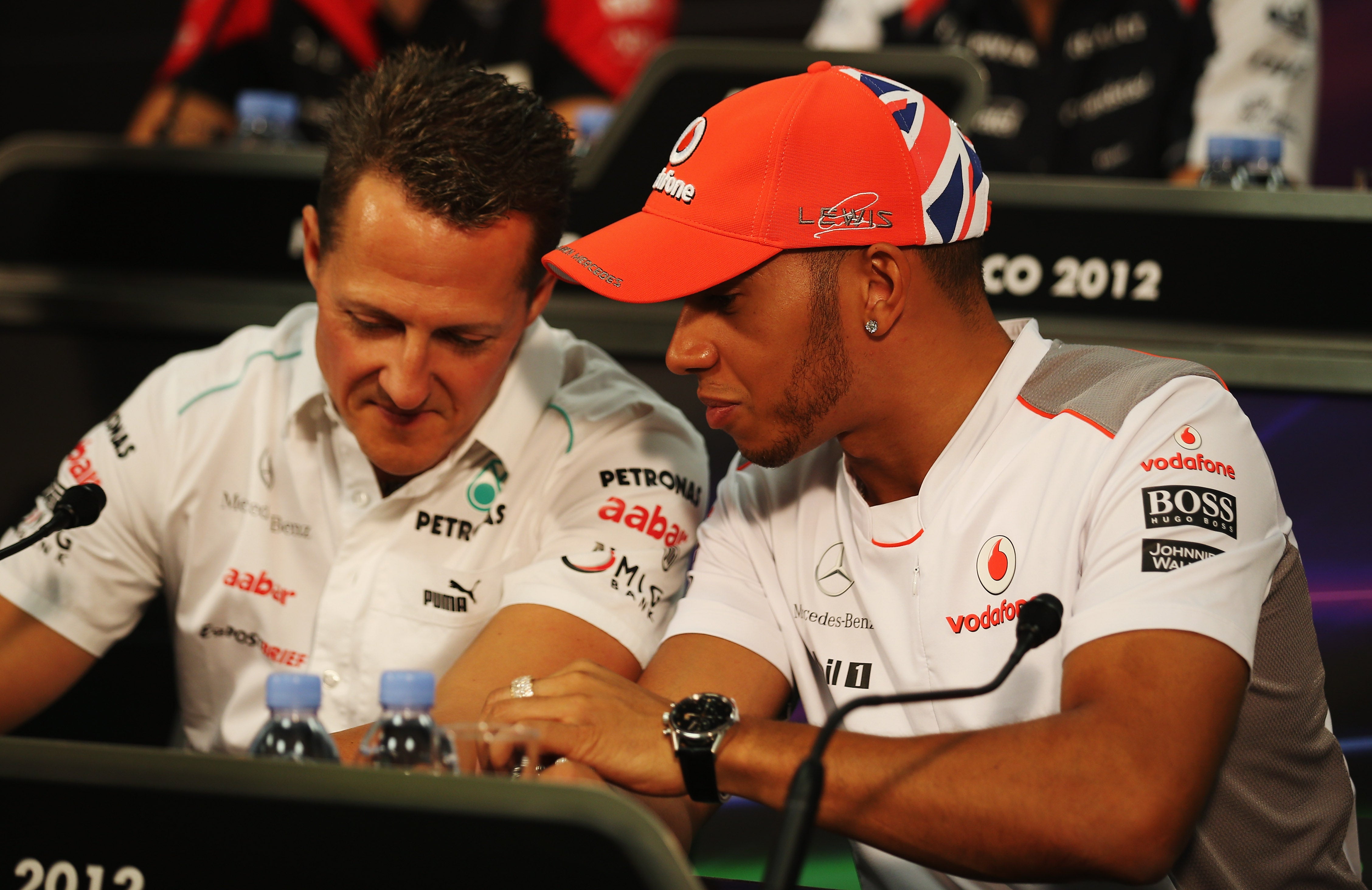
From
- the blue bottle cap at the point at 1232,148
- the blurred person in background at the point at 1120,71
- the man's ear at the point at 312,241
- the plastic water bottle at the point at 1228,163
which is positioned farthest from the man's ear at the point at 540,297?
the blurred person in background at the point at 1120,71

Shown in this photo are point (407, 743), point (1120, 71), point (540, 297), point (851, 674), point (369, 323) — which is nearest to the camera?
point (407, 743)

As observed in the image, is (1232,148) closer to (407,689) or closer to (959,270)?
(959,270)

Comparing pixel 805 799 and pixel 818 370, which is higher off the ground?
pixel 818 370

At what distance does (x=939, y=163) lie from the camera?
1.40 metres

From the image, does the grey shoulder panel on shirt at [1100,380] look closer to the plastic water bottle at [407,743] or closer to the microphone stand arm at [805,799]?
the microphone stand arm at [805,799]

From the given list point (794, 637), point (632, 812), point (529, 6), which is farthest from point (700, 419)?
point (529, 6)

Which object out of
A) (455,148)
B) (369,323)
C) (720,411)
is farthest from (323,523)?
(720,411)

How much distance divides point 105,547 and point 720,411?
93 centimetres

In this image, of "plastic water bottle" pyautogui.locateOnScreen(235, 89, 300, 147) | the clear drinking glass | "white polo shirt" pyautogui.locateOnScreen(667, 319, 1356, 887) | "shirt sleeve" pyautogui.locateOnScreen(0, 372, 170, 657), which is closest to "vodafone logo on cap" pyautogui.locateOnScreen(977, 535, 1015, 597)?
"white polo shirt" pyautogui.locateOnScreen(667, 319, 1356, 887)

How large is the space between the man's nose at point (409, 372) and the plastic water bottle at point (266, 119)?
1094 mm

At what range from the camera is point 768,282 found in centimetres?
136

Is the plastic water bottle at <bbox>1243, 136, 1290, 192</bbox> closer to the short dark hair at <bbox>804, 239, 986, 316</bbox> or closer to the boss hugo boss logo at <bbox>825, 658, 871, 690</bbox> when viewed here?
the short dark hair at <bbox>804, 239, 986, 316</bbox>

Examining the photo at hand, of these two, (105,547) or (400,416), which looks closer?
(400,416)

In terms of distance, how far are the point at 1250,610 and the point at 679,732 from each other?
0.55 meters
